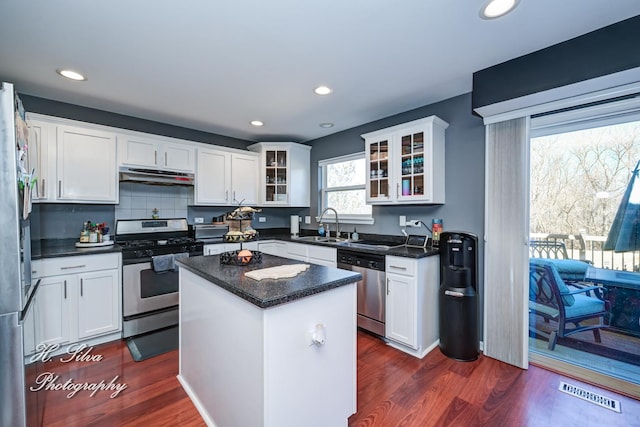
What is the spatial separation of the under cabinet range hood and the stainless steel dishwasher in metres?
2.14

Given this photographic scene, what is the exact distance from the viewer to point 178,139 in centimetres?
348

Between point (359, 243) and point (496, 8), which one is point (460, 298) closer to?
point (359, 243)

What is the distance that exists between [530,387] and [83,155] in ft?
14.3

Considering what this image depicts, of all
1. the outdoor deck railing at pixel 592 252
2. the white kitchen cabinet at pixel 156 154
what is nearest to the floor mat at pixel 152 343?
the white kitchen cabinet at pixel 156 154

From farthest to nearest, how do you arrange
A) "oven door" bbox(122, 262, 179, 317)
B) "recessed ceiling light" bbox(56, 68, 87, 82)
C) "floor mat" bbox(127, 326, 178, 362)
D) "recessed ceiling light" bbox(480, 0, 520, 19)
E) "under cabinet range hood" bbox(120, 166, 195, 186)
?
"under cabinet range hood" bbox(120, 166, 195, 186) < "oven door" bbox(122, 262, 179, 317) < "floor mat" bbox(127, 326, 178, 362) < "recessed ceiling light" bbox(56, 68, 87, 82) < "recessed ceiling light" bbox(480, 0, 520, 19)

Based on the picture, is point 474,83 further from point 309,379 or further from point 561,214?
point 309,379

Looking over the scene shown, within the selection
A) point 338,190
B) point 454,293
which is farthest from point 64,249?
point 454,293

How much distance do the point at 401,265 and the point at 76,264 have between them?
293cm

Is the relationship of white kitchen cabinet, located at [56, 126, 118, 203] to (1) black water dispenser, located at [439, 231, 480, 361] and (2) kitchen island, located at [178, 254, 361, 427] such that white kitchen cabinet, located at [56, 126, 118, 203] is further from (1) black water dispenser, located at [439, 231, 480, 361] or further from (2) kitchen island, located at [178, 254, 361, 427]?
(1) black water dispenser, located at [439, 231, 480, 361]

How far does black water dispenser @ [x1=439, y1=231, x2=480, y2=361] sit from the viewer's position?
7.95 feet

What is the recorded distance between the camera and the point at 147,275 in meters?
2.94

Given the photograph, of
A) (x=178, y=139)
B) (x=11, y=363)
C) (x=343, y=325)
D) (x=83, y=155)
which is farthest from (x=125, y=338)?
(x=343, y=325)

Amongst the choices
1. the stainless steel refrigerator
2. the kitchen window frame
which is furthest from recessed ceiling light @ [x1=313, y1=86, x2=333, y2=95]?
the stainless steel refrigerator

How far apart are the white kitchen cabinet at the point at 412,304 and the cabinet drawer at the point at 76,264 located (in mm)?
2660
